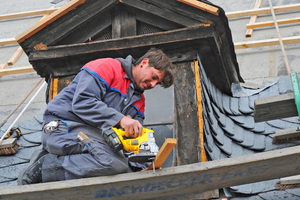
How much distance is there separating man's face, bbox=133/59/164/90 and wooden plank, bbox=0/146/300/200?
914 millimetres

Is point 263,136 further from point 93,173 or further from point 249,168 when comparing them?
point 93,173

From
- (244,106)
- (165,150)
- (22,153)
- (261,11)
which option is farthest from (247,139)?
(261,11)

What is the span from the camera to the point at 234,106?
7.05 m

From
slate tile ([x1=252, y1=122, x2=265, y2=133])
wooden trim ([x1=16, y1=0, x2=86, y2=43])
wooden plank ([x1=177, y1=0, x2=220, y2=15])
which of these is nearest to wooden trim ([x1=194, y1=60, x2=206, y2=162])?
wooden plank ([x1=177, y1=0, x2=220, y2=15])

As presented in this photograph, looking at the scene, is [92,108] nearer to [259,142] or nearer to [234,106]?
[259,142]

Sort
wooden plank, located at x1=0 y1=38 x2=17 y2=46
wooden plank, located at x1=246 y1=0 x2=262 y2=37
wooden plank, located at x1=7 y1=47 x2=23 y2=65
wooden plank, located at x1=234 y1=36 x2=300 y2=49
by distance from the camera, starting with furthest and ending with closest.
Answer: wooden plank, located at x1=0 y1=38 x2=17 y2=46 → wooden plank, located at x1=7 y1=47 x2=23 y2=65 → wooden plank, located at x1=246 y1=0 x2=262 y2=37 → wooden plank, located at x1=234 y1=36 x2=300 y2=49

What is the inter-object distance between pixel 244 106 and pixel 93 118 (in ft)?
8.67

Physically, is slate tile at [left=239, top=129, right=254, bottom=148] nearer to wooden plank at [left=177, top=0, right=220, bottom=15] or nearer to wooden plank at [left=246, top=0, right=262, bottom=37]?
wooden plank at [left=177, top=0, right=220, bottom=15]

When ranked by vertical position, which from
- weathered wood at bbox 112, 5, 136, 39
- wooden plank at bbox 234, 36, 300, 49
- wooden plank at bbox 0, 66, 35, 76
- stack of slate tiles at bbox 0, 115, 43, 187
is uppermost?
weathered wood at bbox 112, 5, 136, 39

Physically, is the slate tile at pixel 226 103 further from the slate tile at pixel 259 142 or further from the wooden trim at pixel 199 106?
the wooden trim at pixel 199 106

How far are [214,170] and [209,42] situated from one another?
6.06ft

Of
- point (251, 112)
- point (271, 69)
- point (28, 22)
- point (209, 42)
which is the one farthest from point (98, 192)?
point (28, 22)

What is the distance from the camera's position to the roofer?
4.79 meters

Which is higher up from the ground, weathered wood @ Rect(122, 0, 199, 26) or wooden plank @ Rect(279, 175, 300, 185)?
weathered wood @ Rect(122, 0, 199, 26)
